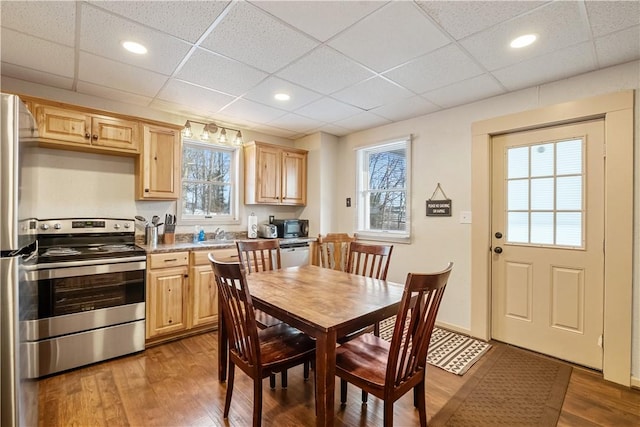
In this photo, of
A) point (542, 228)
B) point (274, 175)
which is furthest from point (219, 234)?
point (542, 228)

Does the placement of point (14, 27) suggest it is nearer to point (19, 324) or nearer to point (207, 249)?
point (19, 324)

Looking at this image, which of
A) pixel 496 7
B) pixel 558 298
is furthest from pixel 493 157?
pixel 496 7

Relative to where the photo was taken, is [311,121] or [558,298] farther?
[311,121]

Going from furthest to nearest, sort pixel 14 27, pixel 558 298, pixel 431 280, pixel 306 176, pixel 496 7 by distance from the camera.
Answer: pixel 306 176
pixel 558 298
pixel 14 27
pixel 496 7
pixel 431 280

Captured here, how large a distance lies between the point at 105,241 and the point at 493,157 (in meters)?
4.15

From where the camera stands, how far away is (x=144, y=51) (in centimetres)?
218

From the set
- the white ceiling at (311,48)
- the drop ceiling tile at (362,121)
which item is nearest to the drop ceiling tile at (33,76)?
the white ceiling at (311,48)

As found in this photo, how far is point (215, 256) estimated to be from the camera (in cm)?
327

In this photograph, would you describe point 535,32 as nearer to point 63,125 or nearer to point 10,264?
point 10,264

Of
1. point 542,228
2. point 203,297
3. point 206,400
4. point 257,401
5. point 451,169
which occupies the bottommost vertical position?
point 206,400

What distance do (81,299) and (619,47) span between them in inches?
180

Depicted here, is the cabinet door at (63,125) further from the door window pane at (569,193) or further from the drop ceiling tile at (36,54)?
the door window pane at (569,193)

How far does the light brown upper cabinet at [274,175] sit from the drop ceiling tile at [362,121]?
2.71 feet

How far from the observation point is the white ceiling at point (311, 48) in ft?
5.72
